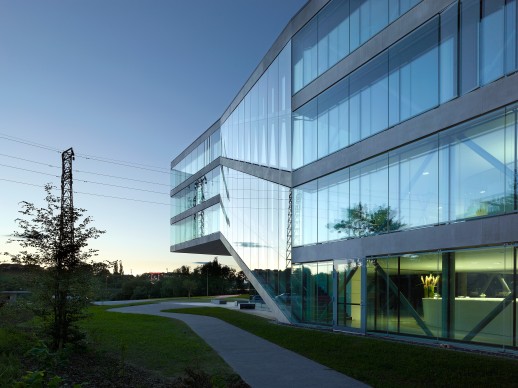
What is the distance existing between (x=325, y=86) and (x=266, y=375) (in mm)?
15311

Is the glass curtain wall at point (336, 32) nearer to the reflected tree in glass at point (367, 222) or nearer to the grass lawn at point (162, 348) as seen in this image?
the reflected tree in glass at point (367, 222)

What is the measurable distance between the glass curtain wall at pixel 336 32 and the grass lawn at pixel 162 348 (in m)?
12.5

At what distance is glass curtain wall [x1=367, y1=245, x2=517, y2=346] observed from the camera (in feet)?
50.0

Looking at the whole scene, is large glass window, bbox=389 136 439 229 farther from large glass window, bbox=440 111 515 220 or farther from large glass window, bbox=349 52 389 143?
large glass window, bbox=349 52 389 143

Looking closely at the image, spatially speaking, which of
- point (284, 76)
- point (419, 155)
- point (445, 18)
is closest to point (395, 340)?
point (419, 155)

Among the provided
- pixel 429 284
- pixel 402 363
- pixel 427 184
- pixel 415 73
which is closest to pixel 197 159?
pixel 415 73

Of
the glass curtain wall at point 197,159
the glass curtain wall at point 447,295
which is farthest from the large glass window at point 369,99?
the glass curtain wall at point 197,159

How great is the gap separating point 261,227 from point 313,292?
8.39 meters

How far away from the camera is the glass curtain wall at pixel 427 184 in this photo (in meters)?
15.5

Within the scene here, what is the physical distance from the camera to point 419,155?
18875 millimetres

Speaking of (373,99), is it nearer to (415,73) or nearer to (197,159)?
(415,73)

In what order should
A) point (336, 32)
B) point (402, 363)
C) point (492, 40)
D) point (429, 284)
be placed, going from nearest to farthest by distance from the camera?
point (402, 363)
point (492, 40)
point (429, 284)
point (336, 32)

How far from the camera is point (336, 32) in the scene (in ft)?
79.8

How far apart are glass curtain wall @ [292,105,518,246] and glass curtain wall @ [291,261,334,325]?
135cm
